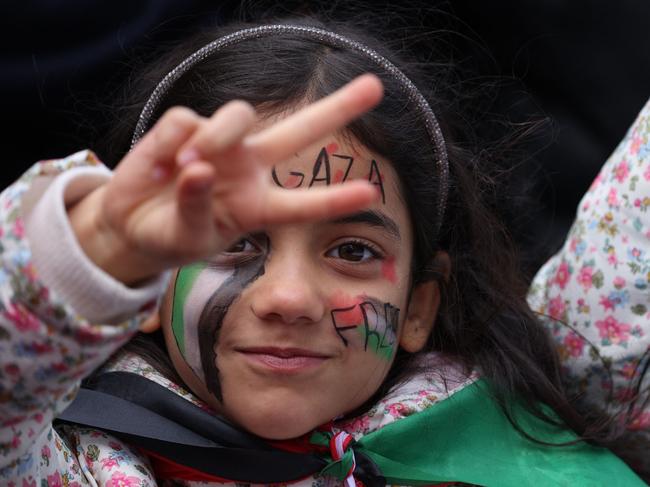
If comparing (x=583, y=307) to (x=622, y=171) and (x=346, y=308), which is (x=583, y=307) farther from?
(x=346, y=308)

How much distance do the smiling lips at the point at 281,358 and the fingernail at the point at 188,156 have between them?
55cm

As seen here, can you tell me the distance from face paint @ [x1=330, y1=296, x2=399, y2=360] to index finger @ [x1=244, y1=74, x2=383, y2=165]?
533 mm

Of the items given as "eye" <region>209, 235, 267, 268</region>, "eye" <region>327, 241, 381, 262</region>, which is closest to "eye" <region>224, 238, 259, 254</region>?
"eye" <region>209, 235, 267, 268</region>

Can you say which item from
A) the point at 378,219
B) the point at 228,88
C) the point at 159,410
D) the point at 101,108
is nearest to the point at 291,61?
the point at 228,88

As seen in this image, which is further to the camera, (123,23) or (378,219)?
(123,23)

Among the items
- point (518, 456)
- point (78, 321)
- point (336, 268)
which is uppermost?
point (78, 321)

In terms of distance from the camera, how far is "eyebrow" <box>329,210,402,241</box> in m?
1.47

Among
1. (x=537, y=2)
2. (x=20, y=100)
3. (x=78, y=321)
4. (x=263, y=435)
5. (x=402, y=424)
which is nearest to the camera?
(x=78, y=321)

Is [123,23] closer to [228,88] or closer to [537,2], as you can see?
[228,88]

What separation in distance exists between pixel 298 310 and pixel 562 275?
26.3 inches

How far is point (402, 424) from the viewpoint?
1.55 m

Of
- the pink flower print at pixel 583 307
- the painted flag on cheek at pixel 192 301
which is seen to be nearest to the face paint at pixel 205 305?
the painted flag on cheek at pixel 192 301

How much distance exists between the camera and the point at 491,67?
2.04m

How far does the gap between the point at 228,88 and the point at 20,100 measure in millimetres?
416
